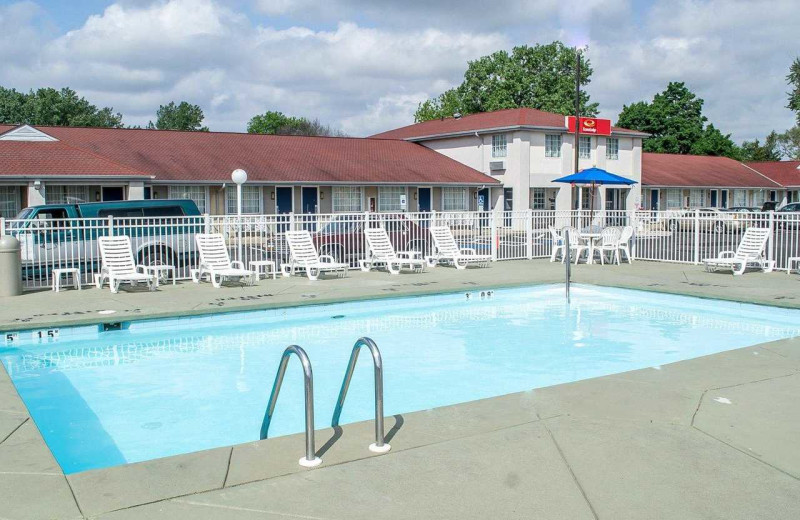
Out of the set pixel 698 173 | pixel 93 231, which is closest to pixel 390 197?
pixel 93 231

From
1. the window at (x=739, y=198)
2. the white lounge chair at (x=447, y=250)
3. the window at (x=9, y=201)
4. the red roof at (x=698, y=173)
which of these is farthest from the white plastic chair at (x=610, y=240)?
the window at (x=739, y=198)

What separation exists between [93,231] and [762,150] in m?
83.1

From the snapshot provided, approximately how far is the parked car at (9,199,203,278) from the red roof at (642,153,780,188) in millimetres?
36245

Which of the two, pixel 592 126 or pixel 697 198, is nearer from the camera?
pixel 592 126

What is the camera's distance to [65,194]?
2945 centimetres

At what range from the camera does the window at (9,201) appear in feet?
93.0

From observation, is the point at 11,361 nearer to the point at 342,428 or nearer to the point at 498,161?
the point at 342,428

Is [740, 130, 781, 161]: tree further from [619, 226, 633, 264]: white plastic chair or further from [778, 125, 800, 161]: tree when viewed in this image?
[619, 226, 633, 264]: white plastic chair

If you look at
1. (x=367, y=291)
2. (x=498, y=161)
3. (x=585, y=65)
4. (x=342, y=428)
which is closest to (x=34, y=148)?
(x=367, y=291)

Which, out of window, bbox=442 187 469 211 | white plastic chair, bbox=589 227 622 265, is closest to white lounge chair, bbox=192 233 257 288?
white plastic chair, bbox=589 227 622 265

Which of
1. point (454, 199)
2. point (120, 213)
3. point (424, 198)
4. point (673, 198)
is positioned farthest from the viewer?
point (673, 198)

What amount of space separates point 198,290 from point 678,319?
9441 millimetres

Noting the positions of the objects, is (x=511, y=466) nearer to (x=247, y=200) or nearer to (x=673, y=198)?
(x=247, y=200)

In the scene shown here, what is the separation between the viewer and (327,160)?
38.8 meters
